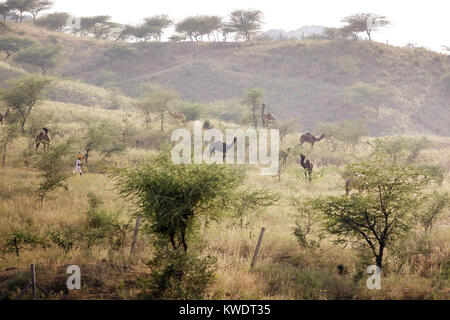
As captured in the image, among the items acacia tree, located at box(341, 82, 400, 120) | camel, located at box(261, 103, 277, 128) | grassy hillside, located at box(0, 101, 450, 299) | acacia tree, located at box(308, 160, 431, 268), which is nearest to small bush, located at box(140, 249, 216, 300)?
grassy hillside, located at box(0, 101, 450, 299)

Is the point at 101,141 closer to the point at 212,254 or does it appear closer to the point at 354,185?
the point at 212,254

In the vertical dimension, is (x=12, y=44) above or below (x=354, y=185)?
above

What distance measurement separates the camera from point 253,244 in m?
8.70

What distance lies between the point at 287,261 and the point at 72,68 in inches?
2376

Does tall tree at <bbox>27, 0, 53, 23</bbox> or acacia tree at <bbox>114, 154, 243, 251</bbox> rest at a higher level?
tall tree at <bbox>27, 0, 53, 23</bbox>

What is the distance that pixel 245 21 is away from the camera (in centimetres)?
6266

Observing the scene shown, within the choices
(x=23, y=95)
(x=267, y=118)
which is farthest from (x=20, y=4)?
(x=267, y=118)

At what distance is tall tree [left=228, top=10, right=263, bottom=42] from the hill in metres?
3.37

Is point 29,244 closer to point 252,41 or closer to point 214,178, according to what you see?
A: point 214,178

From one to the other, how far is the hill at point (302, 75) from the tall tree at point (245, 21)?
337 centimetres

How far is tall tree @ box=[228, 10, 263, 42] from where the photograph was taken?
203 ft

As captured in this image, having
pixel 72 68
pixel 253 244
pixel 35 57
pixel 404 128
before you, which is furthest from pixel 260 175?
pixel 72 68

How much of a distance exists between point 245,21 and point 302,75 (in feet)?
52.6

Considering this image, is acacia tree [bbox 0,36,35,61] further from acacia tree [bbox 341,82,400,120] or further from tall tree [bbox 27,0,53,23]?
acacia tree [bbox 341,82,400,120]
